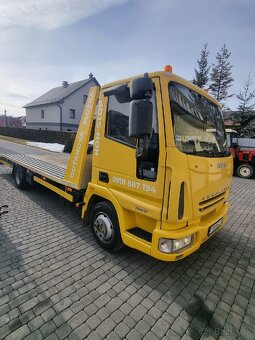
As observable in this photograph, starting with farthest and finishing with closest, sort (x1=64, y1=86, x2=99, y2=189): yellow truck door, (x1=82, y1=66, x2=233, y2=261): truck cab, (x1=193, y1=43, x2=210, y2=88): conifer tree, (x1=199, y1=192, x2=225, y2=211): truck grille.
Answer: (x1=193, y1=43, x2=210, y2=88): conifer tree < (x1=64, y1=86, x2=99, y2=189): yellow truck door < (x1=199, y1=192, x2=225, y2=211): truck grille < (x1=82, y1=66, x2=233, y2=261): truck cab

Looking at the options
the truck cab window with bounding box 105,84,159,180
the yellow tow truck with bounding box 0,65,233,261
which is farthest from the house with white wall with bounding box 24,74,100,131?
the truck cab window with bounding box 105,84,159,180

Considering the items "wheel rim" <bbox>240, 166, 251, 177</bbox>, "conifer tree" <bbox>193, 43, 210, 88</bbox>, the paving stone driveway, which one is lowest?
the paving stone driveway

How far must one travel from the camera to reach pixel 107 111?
10.6 ft

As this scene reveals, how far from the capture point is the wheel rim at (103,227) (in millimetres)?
3293

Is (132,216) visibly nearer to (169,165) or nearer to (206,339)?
(169,165)

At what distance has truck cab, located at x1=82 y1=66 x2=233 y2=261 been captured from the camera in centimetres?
239

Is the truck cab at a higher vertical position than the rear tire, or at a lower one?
higher

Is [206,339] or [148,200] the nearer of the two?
[206,339]

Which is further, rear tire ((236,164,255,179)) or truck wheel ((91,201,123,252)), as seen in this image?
rear tire ((236,164,255,179))

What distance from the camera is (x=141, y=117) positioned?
2.25 m

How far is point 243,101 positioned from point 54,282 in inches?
896

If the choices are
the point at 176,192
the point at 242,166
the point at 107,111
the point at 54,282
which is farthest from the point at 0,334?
the point at 242,166

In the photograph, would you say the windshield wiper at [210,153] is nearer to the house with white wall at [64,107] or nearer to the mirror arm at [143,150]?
the mirror arm at [143,150]

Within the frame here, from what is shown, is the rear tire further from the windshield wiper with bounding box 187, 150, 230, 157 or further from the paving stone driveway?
the windshield wiper with bounding box 187, 150, 230, 157
